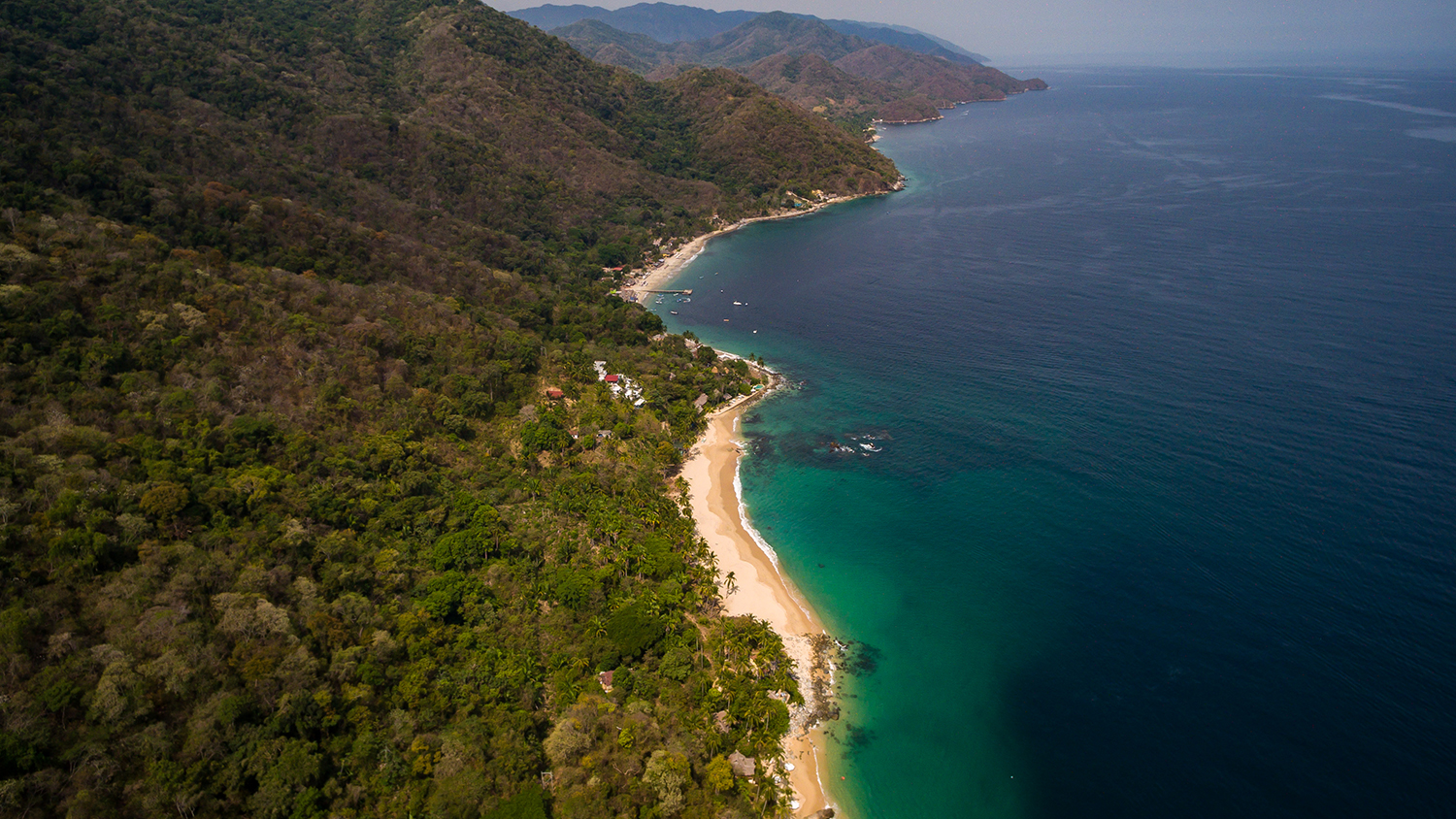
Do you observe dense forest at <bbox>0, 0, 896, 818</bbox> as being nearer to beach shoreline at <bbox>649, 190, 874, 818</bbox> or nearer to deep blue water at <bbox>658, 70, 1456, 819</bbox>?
beach shoreline at <bbox>649, 190, 874, 818</bbox>

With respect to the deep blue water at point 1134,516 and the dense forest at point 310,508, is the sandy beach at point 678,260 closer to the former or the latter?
the deep blue water at point 1134,516

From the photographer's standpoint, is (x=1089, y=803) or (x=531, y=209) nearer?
(x=1089, y=803)

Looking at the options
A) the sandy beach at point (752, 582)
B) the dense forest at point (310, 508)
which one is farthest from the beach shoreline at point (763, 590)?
the dense forest at point (310, 508)

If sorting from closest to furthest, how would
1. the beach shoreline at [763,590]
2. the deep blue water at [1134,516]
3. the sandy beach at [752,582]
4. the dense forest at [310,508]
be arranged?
the dense forest at [310,508]
the deep blue water at [1134,516]
the sandy beach at [752,582]
the beach shoreline at [763,590]

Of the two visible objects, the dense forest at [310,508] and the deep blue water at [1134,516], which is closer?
the dense forest at [310,508]

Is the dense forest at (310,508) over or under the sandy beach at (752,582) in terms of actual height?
over

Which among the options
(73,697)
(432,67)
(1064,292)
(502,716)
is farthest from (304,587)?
Result: (432,67)

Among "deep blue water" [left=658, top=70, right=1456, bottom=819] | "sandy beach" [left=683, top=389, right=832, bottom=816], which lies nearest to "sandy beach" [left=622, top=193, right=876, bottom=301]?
"deep blue water" [left=658, top=70, right=1456, bottom=819]

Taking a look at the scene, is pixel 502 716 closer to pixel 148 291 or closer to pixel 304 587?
pixel 304 587
